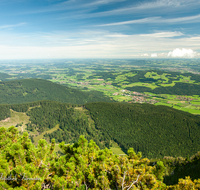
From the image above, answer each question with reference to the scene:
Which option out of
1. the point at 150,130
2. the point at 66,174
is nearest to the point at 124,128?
the point at 150,130

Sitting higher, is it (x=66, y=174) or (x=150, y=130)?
(x=66, y=174)

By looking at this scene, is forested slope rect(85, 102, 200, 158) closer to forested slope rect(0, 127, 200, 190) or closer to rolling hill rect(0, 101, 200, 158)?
rolling hill rect(0, 101, 200, 158)

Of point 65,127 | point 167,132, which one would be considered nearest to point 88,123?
point 65,127

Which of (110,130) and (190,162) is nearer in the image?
(190,162)

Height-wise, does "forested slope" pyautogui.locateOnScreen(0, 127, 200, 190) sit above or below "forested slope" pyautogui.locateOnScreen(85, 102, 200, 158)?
above

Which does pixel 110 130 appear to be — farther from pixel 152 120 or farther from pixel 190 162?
pixel 190 162

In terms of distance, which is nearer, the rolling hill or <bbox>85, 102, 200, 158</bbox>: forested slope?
<bbox>85, 102, 200, 158</bbox>: forested slope

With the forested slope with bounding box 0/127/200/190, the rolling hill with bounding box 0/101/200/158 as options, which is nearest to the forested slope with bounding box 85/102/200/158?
the rolling hill with bounding box 0/101/200/158

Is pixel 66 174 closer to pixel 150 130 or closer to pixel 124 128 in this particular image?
pixel 124 128

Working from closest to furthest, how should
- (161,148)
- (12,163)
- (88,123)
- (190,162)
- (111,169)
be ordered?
(12,163)
(111,169)
(190,162)
(161,148)
(88,123)

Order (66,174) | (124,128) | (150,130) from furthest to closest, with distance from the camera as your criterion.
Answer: (124,128)
(150,130)
(66,174)

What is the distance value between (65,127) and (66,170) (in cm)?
16312

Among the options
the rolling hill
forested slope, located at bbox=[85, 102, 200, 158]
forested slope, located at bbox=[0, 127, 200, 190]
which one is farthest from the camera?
the rolling hill

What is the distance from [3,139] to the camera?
2508cm
